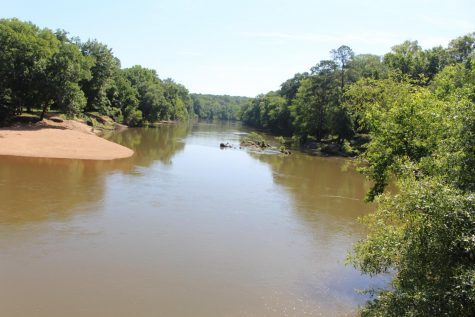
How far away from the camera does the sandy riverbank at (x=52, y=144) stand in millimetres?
38469

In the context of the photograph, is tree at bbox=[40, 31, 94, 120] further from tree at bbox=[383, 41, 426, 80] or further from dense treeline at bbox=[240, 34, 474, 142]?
tree at bbox=[383, 41, 426, 80]

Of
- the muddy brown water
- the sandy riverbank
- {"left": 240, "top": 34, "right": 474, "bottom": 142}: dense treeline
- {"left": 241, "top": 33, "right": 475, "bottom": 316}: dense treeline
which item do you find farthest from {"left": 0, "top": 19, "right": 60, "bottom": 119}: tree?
{"left": 241, "top": 33, "right": 475, "bottom": 316}: dense treeline

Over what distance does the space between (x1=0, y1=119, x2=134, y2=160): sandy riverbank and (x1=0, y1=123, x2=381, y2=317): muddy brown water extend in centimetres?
355

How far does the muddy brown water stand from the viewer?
13258mm

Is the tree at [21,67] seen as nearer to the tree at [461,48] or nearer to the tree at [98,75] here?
the tree at [98,75]

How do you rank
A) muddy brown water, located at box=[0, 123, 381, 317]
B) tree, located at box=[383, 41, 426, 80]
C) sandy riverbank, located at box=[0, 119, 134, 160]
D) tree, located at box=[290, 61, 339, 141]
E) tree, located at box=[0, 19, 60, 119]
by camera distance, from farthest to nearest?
1. tree, located at box=[383, 41, 426, 80]
2. tree, located at box=[290, 61, 339, 141]
3. tree, located at box=[0, 19, 60, 119]
4. sandy riverbank, located at box=[0, 119, 134, 160]
5. muddy brown water, located at box=[0, 123, 381, 317]

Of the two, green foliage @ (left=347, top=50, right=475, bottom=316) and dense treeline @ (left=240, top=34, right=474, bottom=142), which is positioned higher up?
dense treeline @ (left=240, top=34, right=474, bottom=142)

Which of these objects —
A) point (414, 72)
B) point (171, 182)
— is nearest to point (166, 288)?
point (171, 182)

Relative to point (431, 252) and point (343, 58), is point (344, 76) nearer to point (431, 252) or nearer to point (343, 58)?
point (343, 58)

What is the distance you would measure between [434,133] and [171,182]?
22.0 m

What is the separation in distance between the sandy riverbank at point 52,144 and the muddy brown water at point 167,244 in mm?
3554

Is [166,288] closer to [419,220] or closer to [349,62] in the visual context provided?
[419,220]

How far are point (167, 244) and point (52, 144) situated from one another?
96.9ft

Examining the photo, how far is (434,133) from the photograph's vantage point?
14578 mm
